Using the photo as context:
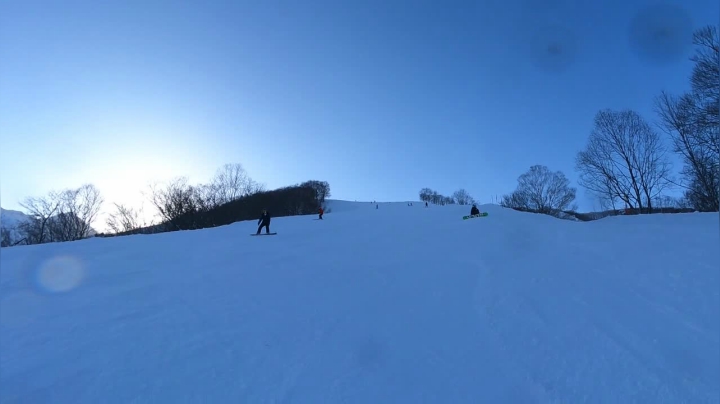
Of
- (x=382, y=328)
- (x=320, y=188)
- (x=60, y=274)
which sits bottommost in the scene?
(x=382, y=328)

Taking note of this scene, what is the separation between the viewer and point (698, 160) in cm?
2255

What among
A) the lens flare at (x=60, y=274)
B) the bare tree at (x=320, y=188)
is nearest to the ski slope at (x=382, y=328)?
the lens flare at (x=60, y=274)

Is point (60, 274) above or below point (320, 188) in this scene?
below

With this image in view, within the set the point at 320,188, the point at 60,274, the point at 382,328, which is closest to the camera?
the point at 382,328

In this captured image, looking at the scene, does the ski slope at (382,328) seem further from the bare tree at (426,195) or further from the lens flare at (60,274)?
the bare tree at (426,195)

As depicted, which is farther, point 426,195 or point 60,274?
point 426,195

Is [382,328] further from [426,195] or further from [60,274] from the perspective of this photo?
[426,195]

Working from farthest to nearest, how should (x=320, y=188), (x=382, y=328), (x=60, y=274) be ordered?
(x=320, y=188) < (x=60, y=274) < (x=382, y=328)

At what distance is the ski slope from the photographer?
Result: 4480 mm

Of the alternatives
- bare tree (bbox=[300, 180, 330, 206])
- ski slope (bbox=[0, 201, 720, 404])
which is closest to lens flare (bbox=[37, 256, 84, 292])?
ski slope (bbox=[0, 201, 720, 404])

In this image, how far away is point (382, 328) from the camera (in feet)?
19.9

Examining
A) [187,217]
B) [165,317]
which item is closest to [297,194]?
[187,217]

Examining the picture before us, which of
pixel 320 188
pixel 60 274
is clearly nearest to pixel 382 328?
pixel 60 274

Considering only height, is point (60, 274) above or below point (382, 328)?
above
